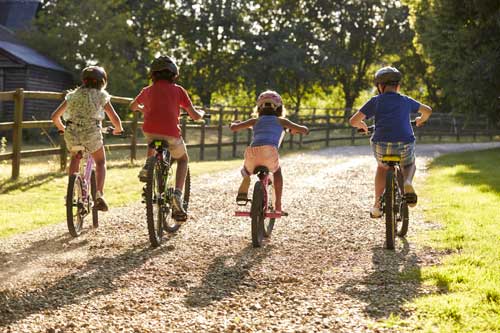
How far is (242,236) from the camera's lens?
7168 mm

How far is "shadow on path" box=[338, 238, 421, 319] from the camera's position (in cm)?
450

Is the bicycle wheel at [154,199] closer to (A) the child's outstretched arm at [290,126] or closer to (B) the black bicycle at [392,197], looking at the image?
(A) the child's outstretched arm at [290,126]

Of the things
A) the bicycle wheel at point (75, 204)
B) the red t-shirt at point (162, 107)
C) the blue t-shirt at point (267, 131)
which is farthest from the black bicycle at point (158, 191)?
the blue t-shirt at point (267, 131)

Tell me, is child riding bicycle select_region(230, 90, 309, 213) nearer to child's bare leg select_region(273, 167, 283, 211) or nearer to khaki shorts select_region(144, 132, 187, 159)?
child's bare leg select_region(273, 167, 283, 211)

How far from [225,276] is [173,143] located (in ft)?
5.81

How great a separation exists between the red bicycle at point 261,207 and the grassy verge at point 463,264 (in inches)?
61.5

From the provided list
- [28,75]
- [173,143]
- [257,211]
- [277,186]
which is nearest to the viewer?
[257,211]

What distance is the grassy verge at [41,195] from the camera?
7.96 m

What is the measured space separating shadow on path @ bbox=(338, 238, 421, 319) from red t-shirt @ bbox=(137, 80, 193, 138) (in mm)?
2222

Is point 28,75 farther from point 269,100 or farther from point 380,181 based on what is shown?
point 380,181

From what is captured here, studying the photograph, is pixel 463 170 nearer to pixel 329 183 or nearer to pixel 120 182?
pixel 329 183

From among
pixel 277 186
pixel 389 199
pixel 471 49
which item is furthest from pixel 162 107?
pixel 471 49

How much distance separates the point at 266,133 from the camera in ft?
22.2

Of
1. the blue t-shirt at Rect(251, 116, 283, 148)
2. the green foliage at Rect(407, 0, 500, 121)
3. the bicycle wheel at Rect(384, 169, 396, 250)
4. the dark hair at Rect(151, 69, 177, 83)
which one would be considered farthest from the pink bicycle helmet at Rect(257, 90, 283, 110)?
the green foliage at Rect(407, 0, 500, 121)
